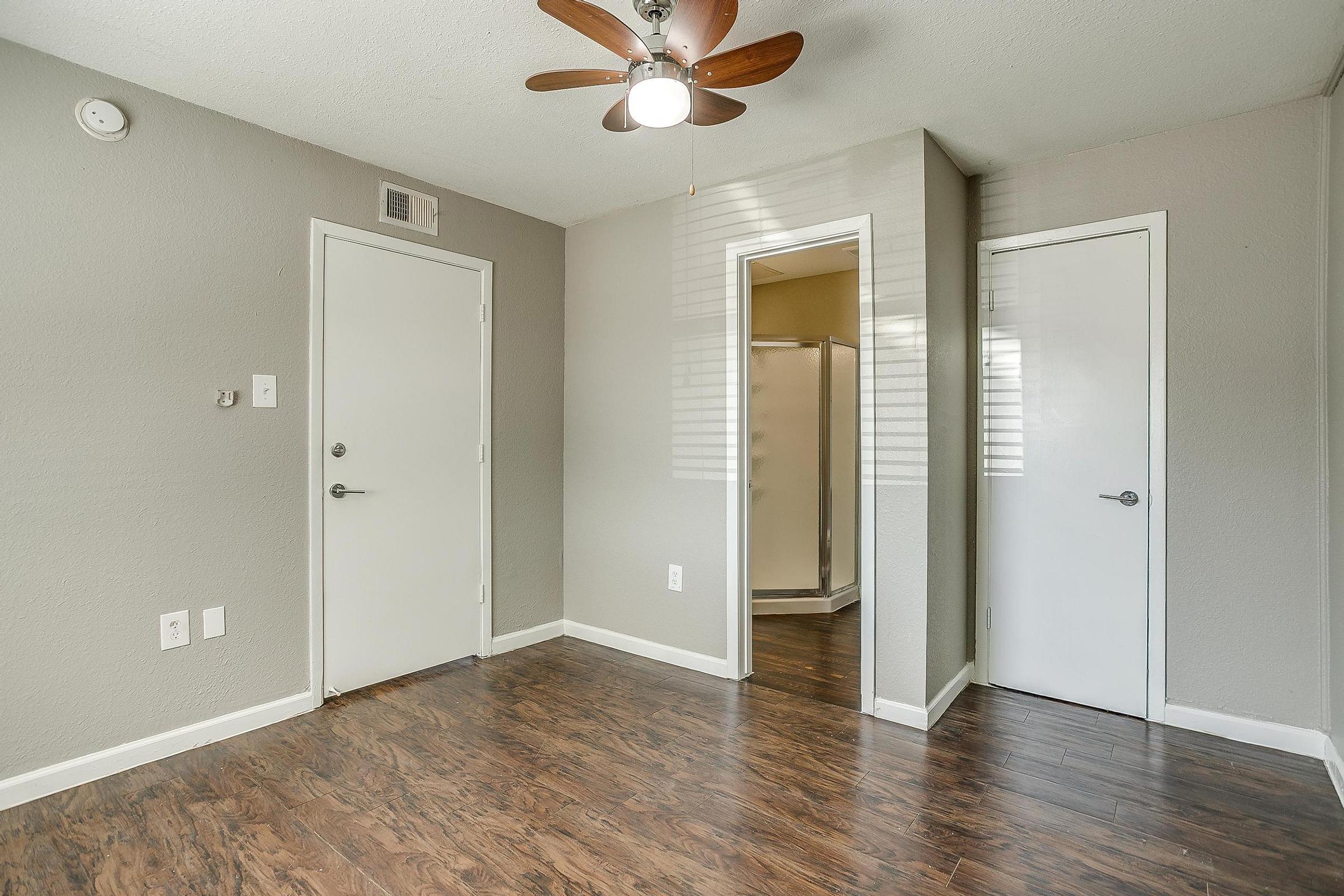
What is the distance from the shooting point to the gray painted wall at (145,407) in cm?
212

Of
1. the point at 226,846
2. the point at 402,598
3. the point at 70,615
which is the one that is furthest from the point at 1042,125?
the point at 70,615

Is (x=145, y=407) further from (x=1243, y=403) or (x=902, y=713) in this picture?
(x=1243, y=403)

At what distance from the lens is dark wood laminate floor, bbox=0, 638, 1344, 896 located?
1.75 meters

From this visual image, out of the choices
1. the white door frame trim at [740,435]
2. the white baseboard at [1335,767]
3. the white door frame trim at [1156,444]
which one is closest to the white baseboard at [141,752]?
→ the white door frame trim at [740,435]

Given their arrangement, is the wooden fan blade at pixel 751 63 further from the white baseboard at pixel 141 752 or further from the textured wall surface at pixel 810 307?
the textured wall surface at pixel 810 307

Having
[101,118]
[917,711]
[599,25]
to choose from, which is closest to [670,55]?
[599,25]

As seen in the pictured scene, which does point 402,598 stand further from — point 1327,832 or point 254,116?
point 1327,832

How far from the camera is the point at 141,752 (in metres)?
2.33

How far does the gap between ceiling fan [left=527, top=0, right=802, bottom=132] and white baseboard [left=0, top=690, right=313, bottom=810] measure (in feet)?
8.09

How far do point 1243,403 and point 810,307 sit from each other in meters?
2.88

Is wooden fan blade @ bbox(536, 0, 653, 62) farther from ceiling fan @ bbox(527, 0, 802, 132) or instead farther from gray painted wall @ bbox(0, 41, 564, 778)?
gray painted wall @ bbox(0, 41, 564, 778)

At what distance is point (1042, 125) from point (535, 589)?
3155mm

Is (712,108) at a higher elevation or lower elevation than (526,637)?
higher

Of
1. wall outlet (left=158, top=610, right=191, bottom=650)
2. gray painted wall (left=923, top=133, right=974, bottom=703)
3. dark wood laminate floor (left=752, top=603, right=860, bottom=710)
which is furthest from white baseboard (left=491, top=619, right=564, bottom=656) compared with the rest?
gray painted wall (left=923, top=133, right=974, bottom=703)
